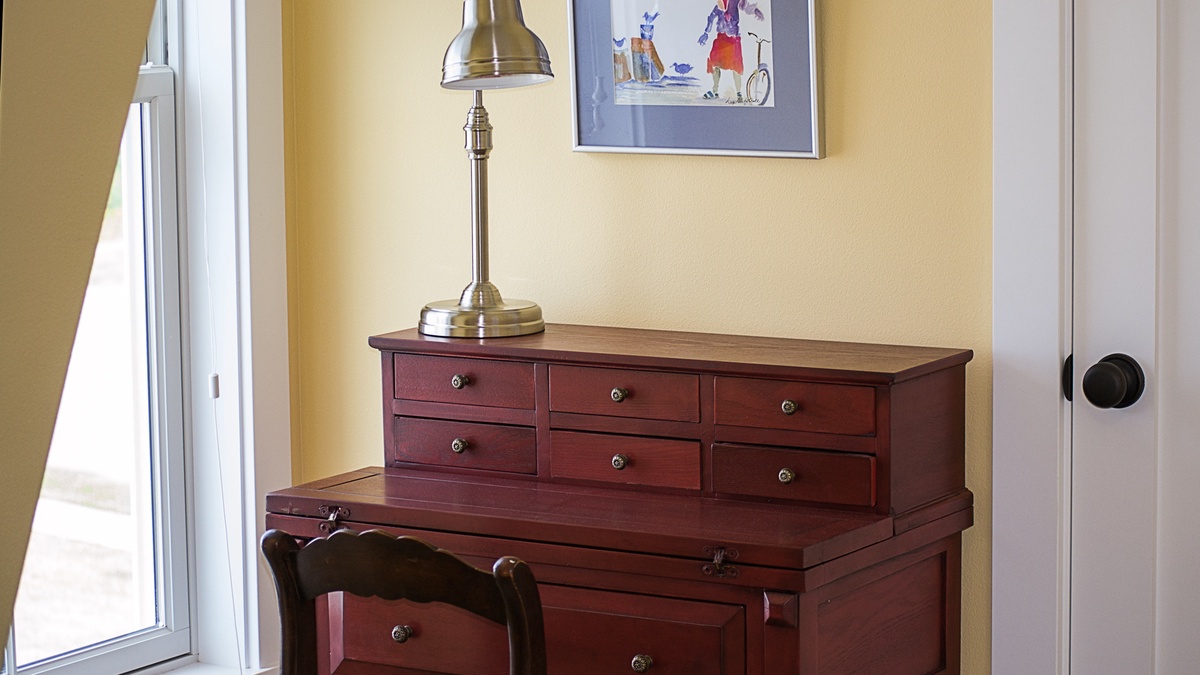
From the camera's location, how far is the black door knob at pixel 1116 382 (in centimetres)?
211

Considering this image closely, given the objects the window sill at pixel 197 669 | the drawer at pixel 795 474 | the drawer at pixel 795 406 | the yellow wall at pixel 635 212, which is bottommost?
the window sill at pixel 197 669

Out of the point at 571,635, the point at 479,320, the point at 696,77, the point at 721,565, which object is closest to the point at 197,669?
the point at 479,320

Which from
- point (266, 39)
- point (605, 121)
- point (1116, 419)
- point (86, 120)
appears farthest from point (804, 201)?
point (86, 120)

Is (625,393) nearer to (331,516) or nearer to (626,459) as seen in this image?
(626,459)

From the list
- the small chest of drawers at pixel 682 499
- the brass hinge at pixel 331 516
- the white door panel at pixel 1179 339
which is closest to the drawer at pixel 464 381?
the small chest of drawers at pixel 682 499

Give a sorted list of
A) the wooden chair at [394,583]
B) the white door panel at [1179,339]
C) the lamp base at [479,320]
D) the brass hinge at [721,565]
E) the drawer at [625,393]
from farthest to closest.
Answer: the lamp base at [479,320]
the drawer at [625,393]
the white door panel at [1179,339]
the brass hinge at [721,565]
the wooden chair at [394,583]

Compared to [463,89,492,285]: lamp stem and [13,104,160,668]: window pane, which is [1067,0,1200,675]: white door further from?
[13,104,160,668]: window pane

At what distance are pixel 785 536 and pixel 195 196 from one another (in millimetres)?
1575

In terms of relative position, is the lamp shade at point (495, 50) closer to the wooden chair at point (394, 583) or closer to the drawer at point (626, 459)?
the drawer at point (626, 459)

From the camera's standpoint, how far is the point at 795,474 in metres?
2.12

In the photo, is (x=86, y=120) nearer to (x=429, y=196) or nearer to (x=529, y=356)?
(x=529, y=356)

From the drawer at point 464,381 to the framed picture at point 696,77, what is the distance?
52 cm

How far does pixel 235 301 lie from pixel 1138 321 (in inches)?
70.8

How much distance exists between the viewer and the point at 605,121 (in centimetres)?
255
